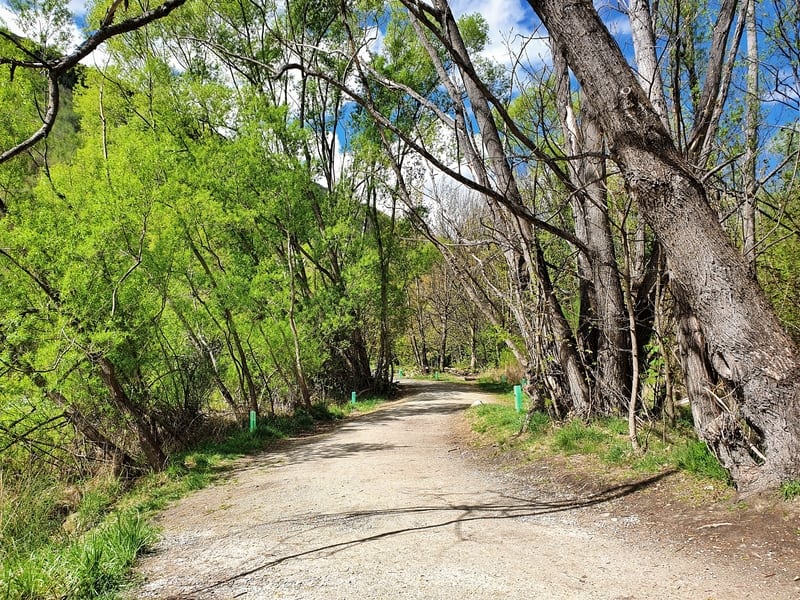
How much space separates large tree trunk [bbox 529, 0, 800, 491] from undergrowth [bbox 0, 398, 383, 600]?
4494 mm

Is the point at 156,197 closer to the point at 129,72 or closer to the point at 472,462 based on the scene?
the point at 472,462

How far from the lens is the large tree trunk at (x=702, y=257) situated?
3.52m

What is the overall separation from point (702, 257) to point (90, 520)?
719 cm

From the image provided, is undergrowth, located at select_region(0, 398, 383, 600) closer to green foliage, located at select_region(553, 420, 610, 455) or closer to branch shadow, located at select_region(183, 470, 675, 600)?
branch shadow, located at select_region(183, 470, 675, 600)

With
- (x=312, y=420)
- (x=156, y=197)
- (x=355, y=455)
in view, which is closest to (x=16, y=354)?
(x=156, y=197)

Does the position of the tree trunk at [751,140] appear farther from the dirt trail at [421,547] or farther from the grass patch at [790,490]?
the dirt trail at [421,547]

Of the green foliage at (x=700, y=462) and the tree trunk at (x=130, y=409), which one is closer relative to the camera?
the green foliage at (x=700, y=462)

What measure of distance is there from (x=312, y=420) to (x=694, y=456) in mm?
10375


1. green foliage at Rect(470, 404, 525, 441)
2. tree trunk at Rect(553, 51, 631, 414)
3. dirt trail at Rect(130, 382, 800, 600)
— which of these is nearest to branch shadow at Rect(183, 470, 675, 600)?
dirt trail at Rect(130, 382, 800, 600)

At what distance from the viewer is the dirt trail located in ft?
9.71

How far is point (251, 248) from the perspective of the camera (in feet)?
47.8

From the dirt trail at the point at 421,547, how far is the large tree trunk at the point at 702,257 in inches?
41.1

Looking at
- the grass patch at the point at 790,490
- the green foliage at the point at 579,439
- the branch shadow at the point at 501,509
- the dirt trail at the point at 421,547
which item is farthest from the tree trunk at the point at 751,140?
the dirt trail at the point at 421,547

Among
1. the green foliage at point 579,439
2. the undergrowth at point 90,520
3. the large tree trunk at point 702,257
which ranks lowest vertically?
the undergrowth at point 90,520
